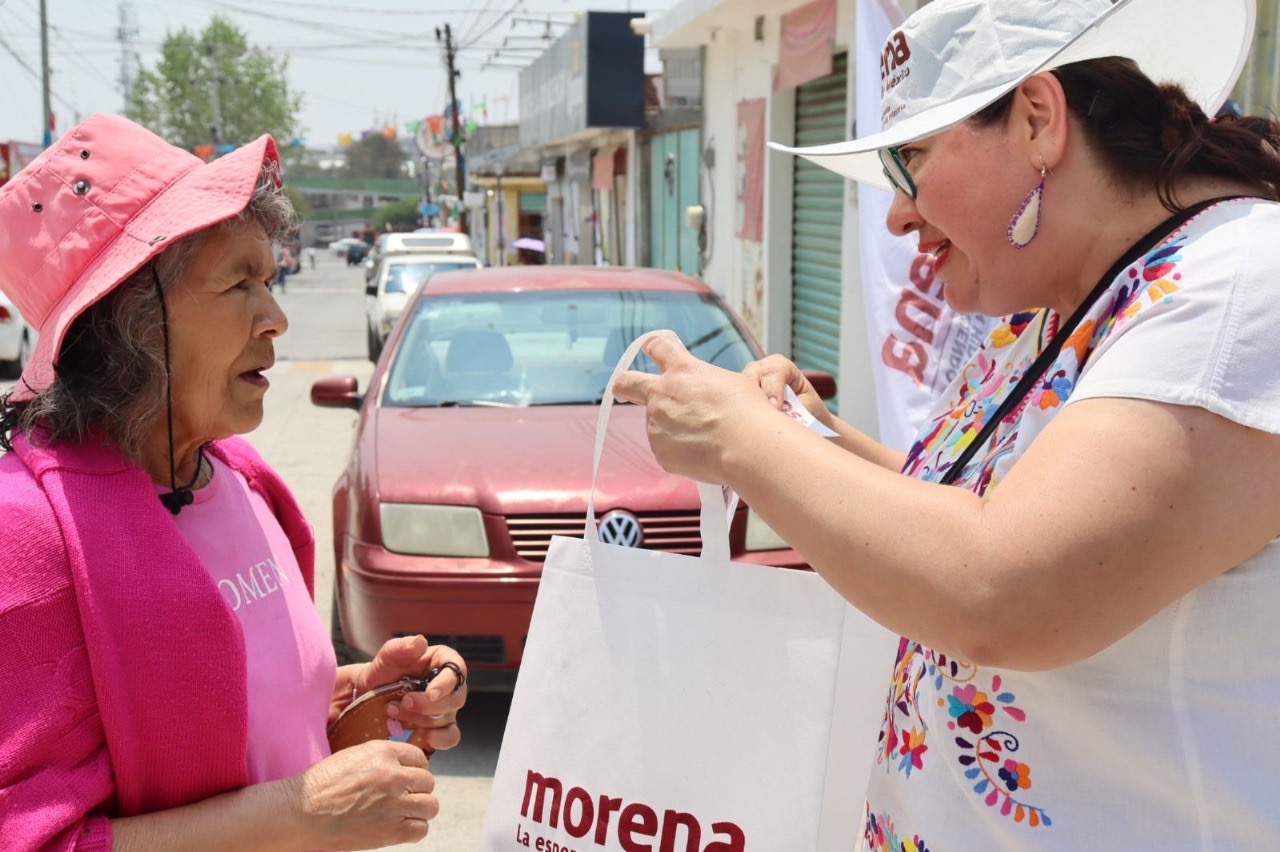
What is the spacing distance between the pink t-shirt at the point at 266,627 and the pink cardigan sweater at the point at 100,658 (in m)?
0.13

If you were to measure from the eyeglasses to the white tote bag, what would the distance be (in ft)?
1.44

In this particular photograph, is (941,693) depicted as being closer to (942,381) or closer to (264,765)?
(264,765)

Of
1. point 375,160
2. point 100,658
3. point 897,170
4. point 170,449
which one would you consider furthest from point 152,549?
point 375,160

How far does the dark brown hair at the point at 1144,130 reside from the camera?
1249 millimetres

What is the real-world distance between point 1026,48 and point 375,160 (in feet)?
420

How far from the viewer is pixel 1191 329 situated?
109 cm

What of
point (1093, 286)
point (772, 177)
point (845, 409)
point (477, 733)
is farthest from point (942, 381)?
point (772, 177)

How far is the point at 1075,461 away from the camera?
108 centimetres

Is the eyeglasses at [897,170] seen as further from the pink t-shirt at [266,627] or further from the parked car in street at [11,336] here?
the parked car in street at [11,336]

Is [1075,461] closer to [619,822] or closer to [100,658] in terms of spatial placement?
[619,822]

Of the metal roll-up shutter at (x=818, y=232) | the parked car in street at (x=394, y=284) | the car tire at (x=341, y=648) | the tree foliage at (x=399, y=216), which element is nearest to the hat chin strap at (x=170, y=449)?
the car tire at (x=341, y=648)

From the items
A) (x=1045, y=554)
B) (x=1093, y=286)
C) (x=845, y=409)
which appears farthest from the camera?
(x=845, y=409)

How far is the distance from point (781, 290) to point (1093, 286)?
10807mm


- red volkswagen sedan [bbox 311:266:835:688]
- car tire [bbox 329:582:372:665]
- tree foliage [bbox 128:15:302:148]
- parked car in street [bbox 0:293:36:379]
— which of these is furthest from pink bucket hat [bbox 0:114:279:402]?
tree foliage [bbox 128:15:302:148]
